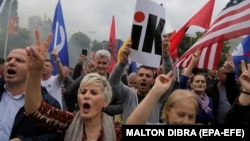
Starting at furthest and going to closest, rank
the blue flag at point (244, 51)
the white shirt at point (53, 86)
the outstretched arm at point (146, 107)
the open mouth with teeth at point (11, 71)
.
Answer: the blue flag at point (244, 51)
the white shirt at point (53, 86)
the open mouth with teeth at point (11, 71)
the outstretched arm at point (146, 107)

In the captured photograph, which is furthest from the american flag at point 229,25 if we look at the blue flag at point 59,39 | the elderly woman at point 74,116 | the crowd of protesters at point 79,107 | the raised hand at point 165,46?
the elderly woman at point 74,116

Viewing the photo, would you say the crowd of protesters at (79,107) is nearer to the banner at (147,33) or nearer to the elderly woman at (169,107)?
the elderly woman at (169,107)

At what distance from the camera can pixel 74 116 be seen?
2592mm

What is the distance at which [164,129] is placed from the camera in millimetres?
1944

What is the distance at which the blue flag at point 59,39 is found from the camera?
20.2 ft

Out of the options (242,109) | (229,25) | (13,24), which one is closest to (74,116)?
(242,109)

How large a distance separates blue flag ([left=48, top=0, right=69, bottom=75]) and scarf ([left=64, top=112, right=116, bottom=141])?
11.6 ft

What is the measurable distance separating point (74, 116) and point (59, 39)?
3958 mm

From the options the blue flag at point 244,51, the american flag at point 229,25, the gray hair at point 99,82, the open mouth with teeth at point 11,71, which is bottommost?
the gray hair at point 99,82

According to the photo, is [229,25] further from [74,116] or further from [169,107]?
[74,116]

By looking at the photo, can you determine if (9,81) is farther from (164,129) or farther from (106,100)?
(164,129)

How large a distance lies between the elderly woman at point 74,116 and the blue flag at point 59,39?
3.44m

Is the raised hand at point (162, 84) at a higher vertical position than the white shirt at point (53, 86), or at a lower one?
higher

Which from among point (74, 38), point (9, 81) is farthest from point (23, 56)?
point (74, 38)
